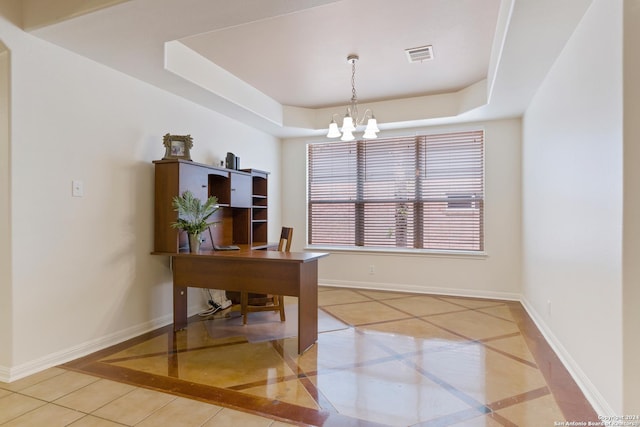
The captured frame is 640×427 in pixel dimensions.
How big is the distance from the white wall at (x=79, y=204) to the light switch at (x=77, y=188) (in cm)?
4

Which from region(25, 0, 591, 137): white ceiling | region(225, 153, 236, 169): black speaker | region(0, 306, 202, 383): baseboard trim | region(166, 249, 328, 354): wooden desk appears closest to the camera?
region(25, 0, 591, 137): white ceiling

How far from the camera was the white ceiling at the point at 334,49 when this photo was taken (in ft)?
7.73

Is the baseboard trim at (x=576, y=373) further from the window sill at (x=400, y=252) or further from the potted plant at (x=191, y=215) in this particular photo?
the potted plant at (x=191, y=215)

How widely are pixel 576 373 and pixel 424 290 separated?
2699mm

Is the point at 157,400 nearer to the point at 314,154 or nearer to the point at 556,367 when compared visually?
the point at 556,367

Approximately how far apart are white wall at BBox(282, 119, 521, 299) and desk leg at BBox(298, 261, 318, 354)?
7.75 feet

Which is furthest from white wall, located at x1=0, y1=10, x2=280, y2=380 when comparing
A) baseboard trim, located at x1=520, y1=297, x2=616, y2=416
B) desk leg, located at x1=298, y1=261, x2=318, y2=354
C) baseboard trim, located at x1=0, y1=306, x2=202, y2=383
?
baseboard trim, located at x1=520, y1=297, x2=616, y2=416

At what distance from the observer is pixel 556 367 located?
8.68 feet

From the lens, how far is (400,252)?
5273 mm

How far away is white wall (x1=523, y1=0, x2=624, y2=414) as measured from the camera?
6.12 feet

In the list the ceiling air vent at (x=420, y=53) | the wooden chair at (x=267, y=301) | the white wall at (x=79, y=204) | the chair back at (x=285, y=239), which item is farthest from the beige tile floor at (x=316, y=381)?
the ceiling air vent at (x=420, y=53)

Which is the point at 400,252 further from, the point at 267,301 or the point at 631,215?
the point at 631,215

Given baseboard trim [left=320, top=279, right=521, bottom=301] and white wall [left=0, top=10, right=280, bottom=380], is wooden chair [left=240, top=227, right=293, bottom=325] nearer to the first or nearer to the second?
white wall [left=0, top=10, right=280, bottom=380]

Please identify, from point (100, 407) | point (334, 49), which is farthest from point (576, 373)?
point (334, 49)
